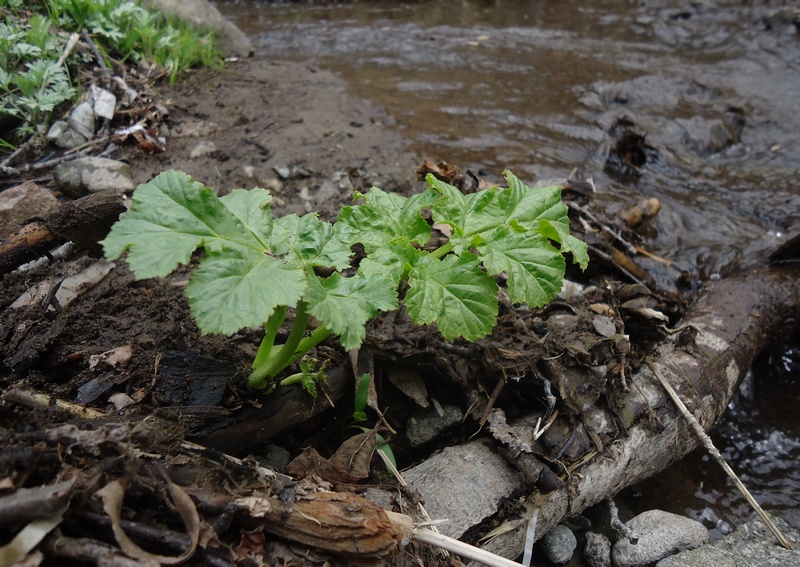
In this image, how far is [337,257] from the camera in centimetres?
199

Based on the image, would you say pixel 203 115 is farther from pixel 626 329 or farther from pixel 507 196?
pixel 626 329

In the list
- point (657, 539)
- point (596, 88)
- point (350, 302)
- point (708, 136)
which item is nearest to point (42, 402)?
point (350, 302)

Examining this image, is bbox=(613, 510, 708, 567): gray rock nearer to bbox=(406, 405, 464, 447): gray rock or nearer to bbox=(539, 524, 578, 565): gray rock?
bbox=(539, 524, 578, 565): gray rock

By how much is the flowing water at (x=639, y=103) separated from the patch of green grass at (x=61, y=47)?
2010 millimetres

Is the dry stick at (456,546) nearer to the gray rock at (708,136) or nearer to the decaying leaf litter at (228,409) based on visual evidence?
the decaying leaf litter at (228,409)

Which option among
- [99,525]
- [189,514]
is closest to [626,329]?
[189,514]

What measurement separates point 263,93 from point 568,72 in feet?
13.3

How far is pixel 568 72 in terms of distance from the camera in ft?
23.9

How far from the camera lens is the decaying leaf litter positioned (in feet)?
5.14

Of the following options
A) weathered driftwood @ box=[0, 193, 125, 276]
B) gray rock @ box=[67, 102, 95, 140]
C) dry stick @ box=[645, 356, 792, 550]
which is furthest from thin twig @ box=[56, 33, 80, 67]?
dry stick @ box=[645, 356, 792, 550]

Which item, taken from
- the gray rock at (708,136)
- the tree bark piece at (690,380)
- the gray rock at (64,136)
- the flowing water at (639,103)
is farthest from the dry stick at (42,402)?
the gray rock at (708,136)

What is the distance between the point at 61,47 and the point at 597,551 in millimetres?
5066

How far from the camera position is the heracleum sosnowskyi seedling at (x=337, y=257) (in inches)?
66.1

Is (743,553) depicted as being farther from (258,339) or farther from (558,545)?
(258,339)
